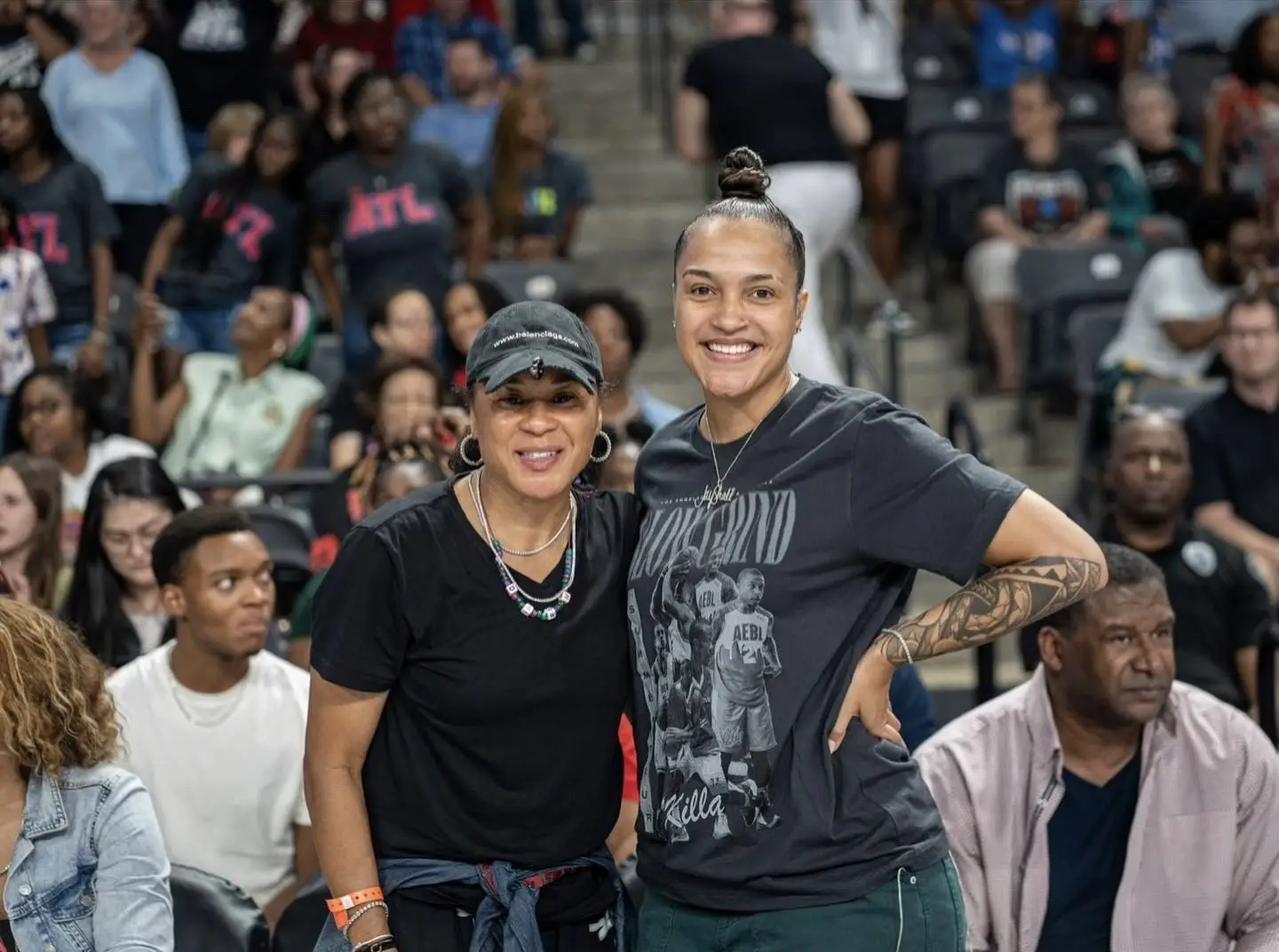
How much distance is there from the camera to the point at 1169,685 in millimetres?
3838

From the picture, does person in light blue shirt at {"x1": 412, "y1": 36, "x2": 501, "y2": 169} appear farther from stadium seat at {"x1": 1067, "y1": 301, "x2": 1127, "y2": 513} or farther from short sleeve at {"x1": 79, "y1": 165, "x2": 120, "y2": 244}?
stadium seat at {"x1": 1067, "y1": 301, "x2": 1127, "y2": 513}

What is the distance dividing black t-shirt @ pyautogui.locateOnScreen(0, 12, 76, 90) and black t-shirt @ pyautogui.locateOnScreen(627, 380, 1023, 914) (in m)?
6.75

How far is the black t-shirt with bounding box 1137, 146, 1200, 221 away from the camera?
913 centimetres

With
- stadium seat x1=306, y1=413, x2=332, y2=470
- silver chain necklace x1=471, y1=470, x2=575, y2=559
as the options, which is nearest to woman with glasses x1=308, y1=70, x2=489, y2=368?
stadium seat x1=306, y1=413, x2=332, y2=470

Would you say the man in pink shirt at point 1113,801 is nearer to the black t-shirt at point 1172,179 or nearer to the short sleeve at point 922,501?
the short sleeve at point 922,501

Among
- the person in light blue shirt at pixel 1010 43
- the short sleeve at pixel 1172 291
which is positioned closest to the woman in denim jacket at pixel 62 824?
the short sleeve at pixel 1172 291

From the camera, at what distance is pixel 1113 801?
388 cm

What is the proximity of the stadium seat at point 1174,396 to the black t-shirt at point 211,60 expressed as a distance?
443cm

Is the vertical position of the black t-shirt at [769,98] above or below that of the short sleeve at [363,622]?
above

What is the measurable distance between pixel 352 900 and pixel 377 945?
70 mm

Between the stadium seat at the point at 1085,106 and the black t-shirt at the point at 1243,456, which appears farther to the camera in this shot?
the stadium seat at the point at 1085,106

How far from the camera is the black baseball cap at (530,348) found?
286 cm

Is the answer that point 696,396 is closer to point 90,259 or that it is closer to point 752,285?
point 90,259

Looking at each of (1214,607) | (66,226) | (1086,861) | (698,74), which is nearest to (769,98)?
(698,74)
